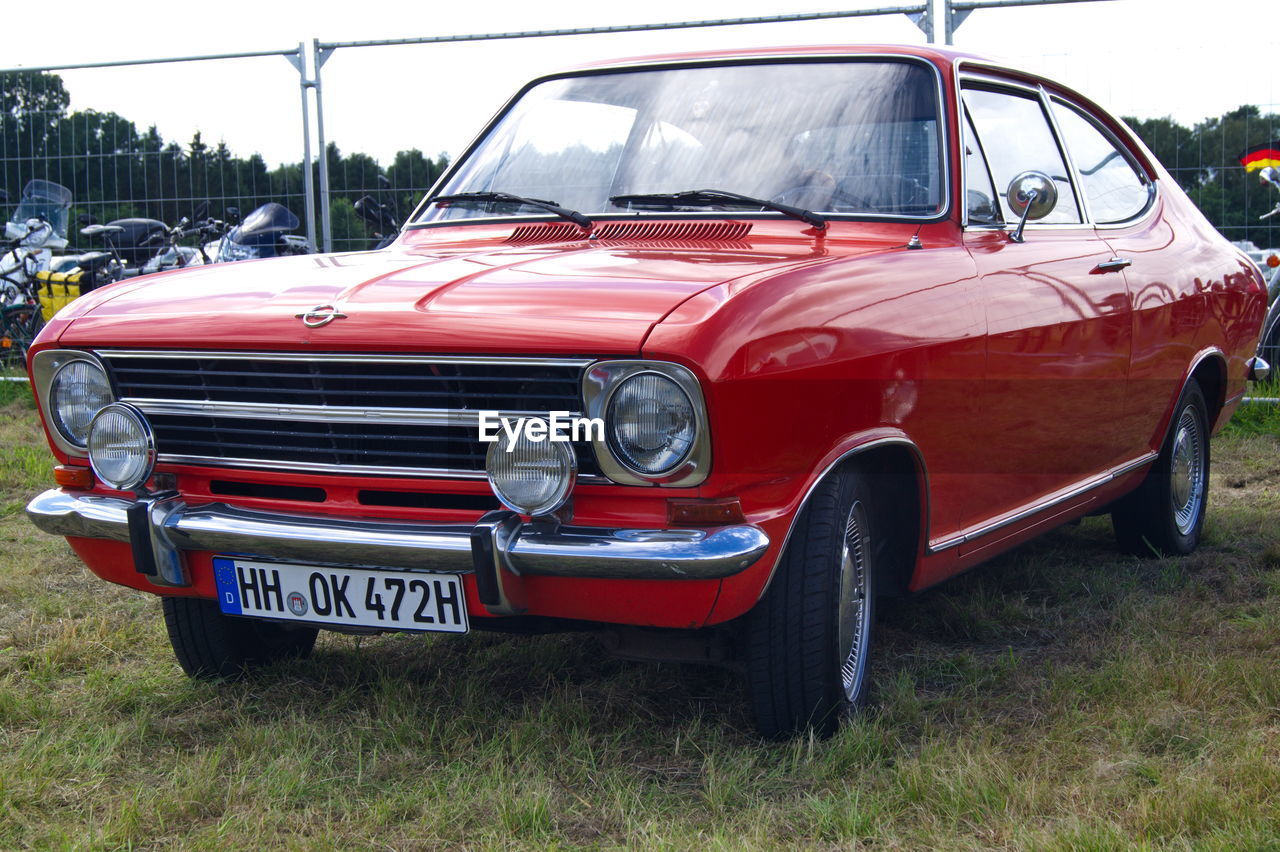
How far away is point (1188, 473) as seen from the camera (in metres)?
5.33

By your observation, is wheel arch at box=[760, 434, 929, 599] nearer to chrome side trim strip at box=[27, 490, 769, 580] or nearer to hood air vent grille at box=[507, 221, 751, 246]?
chrome side trim strip at box=[27, 490, 769, 580]

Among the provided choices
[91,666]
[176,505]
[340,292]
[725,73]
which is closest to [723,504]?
[340,292]

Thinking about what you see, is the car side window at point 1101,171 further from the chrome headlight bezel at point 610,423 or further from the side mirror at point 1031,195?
the chrome headlight bezel at point 610,423

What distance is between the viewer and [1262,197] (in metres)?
7.86

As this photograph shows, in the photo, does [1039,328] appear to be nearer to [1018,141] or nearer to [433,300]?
[1018,141]

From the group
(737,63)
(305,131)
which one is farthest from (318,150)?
(737,63)

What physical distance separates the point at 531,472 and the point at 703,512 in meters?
0.35

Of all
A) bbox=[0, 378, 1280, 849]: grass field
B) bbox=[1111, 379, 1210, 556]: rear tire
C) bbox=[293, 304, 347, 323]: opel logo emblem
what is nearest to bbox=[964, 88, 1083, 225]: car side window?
bbox=[1111, 379, 1210, 556]: rear tire

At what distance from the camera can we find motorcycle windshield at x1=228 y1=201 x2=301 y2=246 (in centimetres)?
892

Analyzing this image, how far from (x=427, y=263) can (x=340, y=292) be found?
1.18ft

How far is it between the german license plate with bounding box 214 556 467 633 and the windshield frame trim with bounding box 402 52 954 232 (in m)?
1.36

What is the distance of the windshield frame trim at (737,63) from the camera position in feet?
12.0

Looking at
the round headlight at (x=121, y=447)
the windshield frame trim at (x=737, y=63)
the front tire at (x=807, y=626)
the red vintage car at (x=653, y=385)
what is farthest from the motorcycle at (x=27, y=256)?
the front tire at (x=807, y=626)

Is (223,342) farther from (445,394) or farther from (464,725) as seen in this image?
(464,725)
